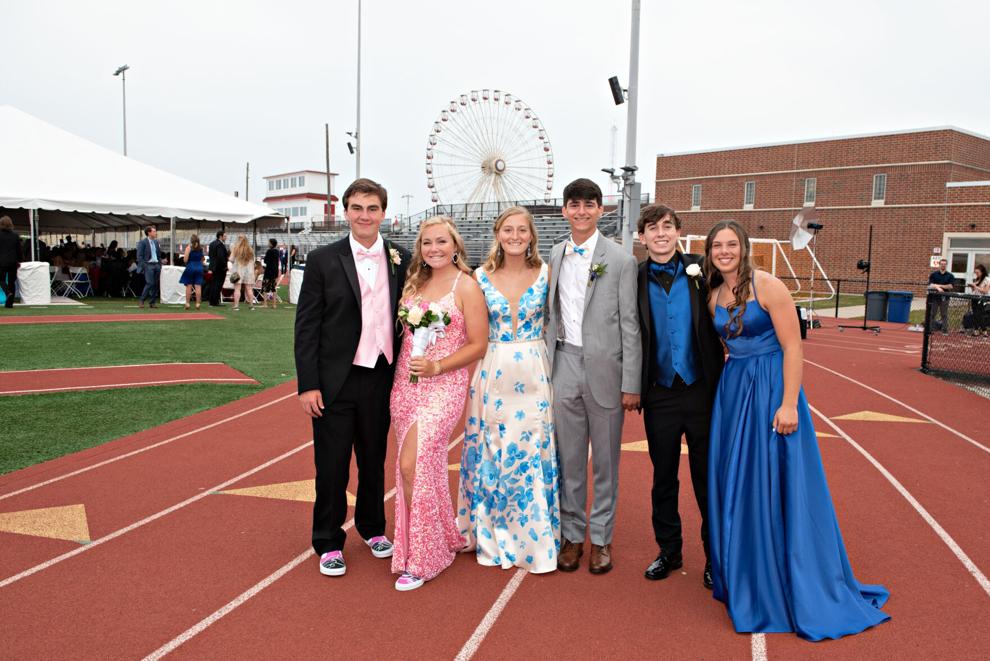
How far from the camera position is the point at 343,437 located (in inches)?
158

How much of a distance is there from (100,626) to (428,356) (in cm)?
199

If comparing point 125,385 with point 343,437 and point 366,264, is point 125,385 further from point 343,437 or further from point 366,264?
point 366,264

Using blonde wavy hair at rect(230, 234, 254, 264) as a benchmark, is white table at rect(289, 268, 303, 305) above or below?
below

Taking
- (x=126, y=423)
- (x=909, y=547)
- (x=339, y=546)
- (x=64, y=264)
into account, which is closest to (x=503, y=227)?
(x=339, y=546)

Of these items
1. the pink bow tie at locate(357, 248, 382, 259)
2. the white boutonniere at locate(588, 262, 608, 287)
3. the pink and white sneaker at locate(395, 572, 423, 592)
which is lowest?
the pink and white sneaker at locate(395, 572, 423, 592)

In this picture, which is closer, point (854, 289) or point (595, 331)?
point (595, 331)

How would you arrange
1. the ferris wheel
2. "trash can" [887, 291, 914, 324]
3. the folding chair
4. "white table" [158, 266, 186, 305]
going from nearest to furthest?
1. "white table" [158, 266, 186, 305]
2. the folding chair
3. "trash can" [887, 291, 914, 324]
4. the ferris wheel

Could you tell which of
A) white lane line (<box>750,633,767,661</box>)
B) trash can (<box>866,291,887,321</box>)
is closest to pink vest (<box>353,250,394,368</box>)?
white lane line (<box>750,633,767,661</box>)

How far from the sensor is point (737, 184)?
41.9 m

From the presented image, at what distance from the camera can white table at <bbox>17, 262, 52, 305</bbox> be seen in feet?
56.3

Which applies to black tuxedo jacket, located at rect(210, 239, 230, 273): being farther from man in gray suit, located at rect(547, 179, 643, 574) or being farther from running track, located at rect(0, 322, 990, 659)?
man in gray suit, located at rect(547, 179, 643, 574)

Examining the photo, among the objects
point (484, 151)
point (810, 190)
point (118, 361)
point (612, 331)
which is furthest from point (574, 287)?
point (810, 190)

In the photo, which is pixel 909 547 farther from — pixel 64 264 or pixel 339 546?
pixel 64 264

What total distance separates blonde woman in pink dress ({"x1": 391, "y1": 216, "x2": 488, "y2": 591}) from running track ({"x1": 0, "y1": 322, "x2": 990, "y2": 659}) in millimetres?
218
